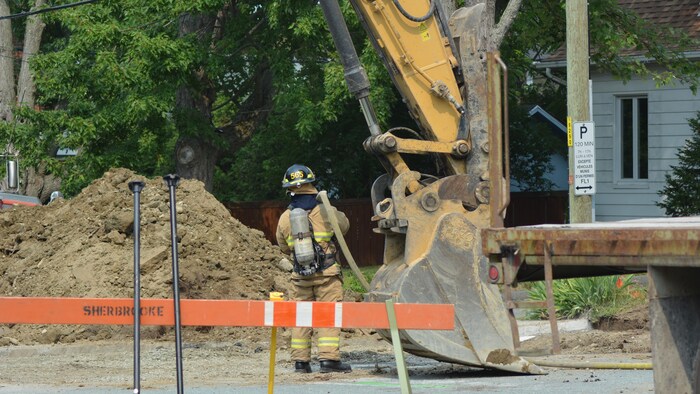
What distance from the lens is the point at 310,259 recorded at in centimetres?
1122

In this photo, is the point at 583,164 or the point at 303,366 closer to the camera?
the point at 303,366

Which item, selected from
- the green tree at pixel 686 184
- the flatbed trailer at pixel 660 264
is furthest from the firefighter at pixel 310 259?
the green tree at pixel 686 184

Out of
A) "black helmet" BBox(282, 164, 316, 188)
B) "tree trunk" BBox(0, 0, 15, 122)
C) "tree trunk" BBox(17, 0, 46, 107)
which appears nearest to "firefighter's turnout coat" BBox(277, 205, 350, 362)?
"black helmet" BBox(282, 164, 316, 188)

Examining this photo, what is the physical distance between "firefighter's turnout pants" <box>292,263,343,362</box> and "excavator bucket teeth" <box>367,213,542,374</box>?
81 cm

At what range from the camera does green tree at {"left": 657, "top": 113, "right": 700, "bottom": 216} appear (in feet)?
73.5

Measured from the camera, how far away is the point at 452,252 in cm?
1048

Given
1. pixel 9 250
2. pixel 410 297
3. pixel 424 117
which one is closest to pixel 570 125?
pixel 424 117

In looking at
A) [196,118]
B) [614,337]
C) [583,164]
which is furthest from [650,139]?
[614,337]

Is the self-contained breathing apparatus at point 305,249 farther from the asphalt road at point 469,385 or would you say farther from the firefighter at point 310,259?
the asphalt road at point 469,385

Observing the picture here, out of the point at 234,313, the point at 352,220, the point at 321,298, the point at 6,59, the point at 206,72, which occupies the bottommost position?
the point at 321,298

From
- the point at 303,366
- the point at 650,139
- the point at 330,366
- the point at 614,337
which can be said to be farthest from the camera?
the point at 650,139

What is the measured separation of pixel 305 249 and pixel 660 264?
5.51 metres

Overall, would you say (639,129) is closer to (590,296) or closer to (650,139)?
(650,139)

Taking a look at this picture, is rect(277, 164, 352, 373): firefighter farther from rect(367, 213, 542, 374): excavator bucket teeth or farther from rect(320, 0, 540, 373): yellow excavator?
rect(367, 213, 542, 374): excavator bucket teeth
